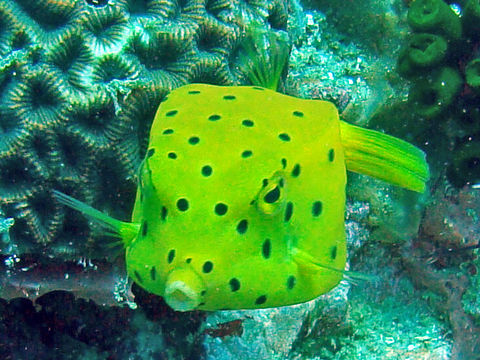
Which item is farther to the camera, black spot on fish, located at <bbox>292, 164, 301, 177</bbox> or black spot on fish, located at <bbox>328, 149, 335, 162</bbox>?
black spot on fish, located at <bbox>328, 149, 335, 162</bbox>

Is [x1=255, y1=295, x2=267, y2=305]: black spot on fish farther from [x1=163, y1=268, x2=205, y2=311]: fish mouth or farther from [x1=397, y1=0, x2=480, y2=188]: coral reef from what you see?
[x1=397, y1=0, x2=480, y2=188]: coral reef

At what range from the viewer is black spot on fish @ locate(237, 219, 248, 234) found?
6.15 feet

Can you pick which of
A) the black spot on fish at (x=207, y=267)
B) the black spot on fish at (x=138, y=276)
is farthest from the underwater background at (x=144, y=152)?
the black spot on fish at (x=138, y=276)

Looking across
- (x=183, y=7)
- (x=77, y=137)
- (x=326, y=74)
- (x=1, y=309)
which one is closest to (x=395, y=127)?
(x=326, y=74)

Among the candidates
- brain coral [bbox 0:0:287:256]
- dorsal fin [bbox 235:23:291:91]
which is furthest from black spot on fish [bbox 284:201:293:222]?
brain coral [bbox 0:0:287:256]

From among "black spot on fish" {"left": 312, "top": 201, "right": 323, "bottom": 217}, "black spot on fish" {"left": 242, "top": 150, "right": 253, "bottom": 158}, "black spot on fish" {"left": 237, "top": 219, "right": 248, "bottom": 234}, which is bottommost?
"black spot on fish" {"left": 312, "top": 201, "right": 323, "bottom": 217}

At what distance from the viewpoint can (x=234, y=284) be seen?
1925mm

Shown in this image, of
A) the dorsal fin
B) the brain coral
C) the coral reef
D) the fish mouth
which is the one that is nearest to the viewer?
the fish mouth

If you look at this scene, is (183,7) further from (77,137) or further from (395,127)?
(395,127)

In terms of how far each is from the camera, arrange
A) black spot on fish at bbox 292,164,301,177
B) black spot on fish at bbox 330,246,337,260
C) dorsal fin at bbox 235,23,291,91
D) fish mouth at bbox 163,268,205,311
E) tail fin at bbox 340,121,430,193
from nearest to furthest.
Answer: fish mouth at bbox 163,268,205,311 < black spot on fish at bbox 292,164,301,177 < black spot on fish at bbox 330,246,337,260 < tail fin at bbox 340,121,430,193 < dorsal fin at bbox 235,23,291,91

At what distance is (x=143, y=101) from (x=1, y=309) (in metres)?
1.77

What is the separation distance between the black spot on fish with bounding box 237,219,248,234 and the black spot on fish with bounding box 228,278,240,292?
20cm

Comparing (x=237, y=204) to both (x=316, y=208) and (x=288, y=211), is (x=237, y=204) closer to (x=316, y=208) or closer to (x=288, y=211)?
(x=288, y=211)

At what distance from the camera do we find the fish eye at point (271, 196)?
1845 mm
